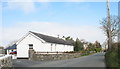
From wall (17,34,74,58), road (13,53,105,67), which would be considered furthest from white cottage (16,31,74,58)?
road (13,53,105,67)

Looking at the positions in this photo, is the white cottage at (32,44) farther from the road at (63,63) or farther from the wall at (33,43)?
the road at (63,63)

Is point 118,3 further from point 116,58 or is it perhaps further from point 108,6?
point 116,58

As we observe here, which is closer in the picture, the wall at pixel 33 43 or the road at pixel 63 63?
the road at pixel 63 63

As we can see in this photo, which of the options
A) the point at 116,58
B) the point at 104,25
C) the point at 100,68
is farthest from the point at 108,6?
the point at 104,25

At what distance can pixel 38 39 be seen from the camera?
3209 centimetres

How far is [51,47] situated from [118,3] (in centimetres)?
1672

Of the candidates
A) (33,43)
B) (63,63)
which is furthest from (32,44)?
(63,63)

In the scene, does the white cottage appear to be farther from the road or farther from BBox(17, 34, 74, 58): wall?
the road

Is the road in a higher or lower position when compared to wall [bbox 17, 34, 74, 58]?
lower

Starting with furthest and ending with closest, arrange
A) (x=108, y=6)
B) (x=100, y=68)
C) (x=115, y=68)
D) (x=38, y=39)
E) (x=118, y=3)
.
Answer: (x=38, y=39) < (x=108, y=6) < (x=118, y=3) < (x=100, y=68) < (x=115, y=68)

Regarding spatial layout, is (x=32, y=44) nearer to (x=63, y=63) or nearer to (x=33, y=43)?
(x=33, y=43)

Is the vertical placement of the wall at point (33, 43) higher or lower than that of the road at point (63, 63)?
higher

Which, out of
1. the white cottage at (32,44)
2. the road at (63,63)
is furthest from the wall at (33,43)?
the road at (63,63)

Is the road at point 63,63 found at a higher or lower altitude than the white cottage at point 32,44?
lower
